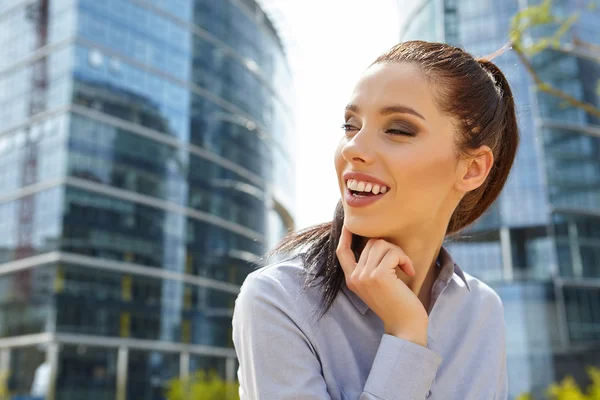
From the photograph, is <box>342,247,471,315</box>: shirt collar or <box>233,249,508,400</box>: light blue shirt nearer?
<box>233,249,508,400</box>: light blue shirt

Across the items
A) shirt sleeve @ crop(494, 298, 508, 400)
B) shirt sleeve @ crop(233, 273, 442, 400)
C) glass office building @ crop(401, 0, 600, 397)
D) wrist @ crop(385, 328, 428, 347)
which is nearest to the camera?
shirt sleeve @ crop(233, 273, 442, 400)

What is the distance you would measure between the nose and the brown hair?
0.22m

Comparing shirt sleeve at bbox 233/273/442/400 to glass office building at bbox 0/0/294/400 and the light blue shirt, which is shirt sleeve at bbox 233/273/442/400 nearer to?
the light blue shirt

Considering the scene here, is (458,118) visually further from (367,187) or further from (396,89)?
(367,187)

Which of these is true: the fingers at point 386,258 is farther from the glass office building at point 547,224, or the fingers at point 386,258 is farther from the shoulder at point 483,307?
the glass office building at point 547,224

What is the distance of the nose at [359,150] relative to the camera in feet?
5.32

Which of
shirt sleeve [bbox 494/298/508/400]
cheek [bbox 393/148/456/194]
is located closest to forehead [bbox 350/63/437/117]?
cheek [bbox 393/148/456/194]

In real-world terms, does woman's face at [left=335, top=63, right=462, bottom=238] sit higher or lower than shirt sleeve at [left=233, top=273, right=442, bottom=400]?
higher

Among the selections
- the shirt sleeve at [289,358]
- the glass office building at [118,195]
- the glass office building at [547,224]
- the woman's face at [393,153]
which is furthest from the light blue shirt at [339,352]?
the glass office building at [547,224]

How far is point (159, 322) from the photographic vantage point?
39188 mm

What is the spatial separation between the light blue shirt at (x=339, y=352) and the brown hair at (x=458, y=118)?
6 cm

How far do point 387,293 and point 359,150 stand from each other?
36 cm

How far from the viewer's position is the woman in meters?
1.52

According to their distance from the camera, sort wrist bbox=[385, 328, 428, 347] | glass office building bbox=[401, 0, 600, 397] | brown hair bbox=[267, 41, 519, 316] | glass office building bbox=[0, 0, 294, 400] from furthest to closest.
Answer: glass office building bbox=[401, 0, 600, 397]
glass office building bbox=[0, 0, 294, 400]
brown hair bbox=[267, 41, 519, 316]
wrist bbox=[385, 328, 428, 347]
